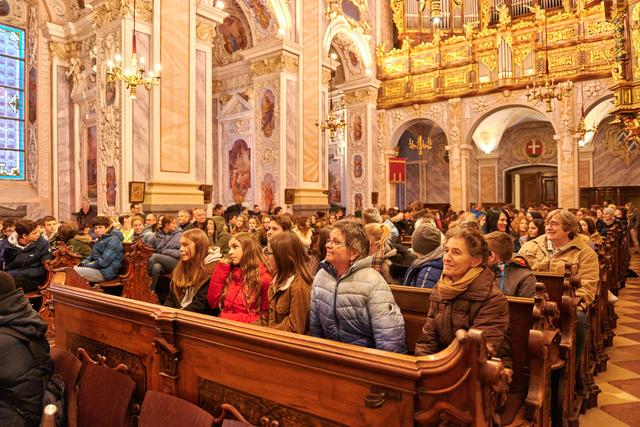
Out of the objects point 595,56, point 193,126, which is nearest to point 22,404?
point 193,126

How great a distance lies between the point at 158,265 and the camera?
6473 mm

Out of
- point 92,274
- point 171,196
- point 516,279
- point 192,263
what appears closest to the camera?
point 516,279

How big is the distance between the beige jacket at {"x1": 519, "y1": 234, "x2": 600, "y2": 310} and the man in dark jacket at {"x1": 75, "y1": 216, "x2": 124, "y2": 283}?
16.8 ft

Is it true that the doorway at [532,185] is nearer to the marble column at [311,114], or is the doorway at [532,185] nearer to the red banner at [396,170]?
the red banner at [396,170]

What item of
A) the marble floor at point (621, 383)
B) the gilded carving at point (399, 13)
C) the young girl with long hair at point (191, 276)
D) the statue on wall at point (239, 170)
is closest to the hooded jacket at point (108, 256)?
the young girl with long hair at point (191, 276)

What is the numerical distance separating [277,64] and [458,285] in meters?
13.0

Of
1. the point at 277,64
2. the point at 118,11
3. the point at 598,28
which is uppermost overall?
the point at 598,28

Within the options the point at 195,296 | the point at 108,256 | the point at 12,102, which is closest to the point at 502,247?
the point at 195,296

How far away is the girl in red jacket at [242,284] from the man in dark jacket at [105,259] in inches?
126

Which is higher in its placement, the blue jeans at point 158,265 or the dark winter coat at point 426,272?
the dark winter coat at point 426,272

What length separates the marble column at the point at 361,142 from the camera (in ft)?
61.7

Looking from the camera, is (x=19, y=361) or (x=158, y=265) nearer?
(x=19, y=361)

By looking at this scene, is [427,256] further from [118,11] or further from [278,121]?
[278,121]

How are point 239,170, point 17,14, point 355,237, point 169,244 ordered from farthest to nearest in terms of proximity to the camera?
1. point 239,170
2. point 17,14
3. point 169,244
4. point 355,237
